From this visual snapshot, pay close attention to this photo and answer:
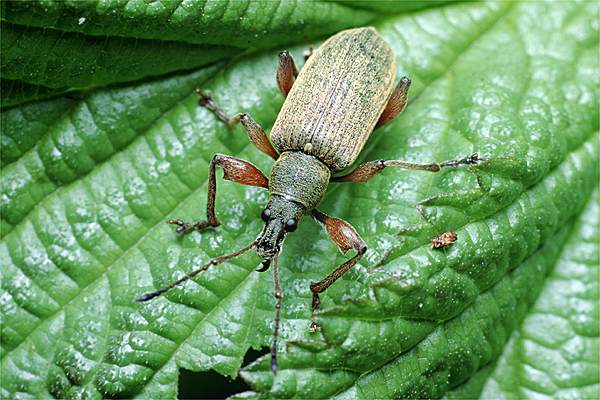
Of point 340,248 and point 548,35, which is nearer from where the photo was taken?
point 340,248

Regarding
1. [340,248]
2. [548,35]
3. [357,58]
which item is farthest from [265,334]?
[548,35]

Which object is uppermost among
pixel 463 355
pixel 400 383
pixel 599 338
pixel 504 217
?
pixel 504 217

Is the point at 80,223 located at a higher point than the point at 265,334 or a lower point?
higher

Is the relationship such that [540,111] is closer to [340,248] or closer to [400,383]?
[340,248]

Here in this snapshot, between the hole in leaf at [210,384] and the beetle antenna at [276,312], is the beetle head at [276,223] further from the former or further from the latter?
the hole in leaf at [210,384]

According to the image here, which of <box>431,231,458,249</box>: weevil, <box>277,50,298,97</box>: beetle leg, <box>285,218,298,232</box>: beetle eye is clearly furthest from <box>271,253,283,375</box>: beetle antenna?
<box>277,50,298,97</box>: beetle leg

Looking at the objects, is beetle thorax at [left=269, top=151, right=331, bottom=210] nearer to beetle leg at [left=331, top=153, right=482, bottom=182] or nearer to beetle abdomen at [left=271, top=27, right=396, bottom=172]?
beetle abdomen at [left=271, top=27, right=396, bottom=172]
